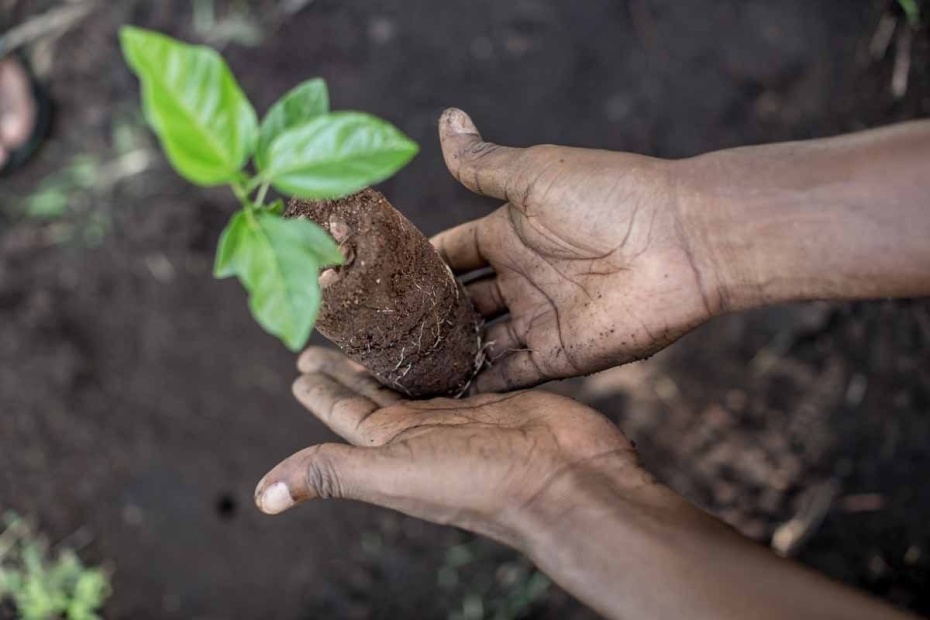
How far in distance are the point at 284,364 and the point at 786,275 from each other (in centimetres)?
180

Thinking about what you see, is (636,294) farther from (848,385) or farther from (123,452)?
(123,452)

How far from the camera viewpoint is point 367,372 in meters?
2.03

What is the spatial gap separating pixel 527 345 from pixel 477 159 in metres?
0.49

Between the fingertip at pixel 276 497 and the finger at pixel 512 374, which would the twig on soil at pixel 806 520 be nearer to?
the finger at pixel 512 374

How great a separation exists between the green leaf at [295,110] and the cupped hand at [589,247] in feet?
1.83

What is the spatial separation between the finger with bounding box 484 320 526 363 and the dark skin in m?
0.08

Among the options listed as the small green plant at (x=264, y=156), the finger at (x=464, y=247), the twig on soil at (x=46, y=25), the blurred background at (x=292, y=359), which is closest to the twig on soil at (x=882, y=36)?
the blurred background at (x=292, y=359)

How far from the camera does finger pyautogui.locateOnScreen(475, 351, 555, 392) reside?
1.89 metres

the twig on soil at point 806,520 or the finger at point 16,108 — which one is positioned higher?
the finger at point 16,108

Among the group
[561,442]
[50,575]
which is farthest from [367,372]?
[50,575]

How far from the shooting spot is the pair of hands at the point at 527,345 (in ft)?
4.73

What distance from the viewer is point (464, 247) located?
2010 millimetres

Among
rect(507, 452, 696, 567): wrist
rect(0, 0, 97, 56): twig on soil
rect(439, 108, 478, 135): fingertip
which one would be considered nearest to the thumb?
rect(507, 452, 696, 567): wrist

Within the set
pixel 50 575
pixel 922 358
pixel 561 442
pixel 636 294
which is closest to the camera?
pixel 561 442
